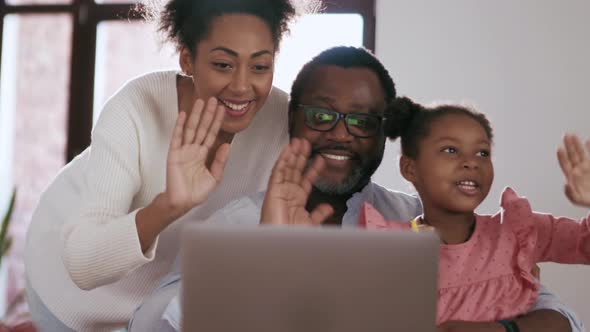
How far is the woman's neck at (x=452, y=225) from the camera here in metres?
1.67

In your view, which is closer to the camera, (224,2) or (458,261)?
(458,261)

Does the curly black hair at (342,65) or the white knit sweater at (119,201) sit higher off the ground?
the curly black hair at (342,65)

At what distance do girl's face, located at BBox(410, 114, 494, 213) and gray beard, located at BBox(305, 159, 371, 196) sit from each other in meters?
0.15

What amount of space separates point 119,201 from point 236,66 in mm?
412

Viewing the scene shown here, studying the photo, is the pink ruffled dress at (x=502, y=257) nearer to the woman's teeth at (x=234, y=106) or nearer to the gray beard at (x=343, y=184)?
the gray beard at (x=343, y=184)

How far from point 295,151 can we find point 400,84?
2.91 m

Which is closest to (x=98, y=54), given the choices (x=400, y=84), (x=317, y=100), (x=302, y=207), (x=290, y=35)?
(x=400, y=84)

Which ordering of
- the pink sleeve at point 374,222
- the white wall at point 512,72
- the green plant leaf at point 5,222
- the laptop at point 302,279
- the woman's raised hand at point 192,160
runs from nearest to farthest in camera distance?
the laptop at point 302,279
the woman's raised hand at point 192,160
the pink sleeve at point 374,222
the green plant leaf at point 5,222
the white wall at point 512,72

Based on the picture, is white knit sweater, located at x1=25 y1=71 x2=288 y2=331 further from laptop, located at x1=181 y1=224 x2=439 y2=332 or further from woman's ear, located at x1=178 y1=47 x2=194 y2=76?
laptop, located at x1=181 y1=224 x2=439 y2=332

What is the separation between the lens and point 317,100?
1.80 metres

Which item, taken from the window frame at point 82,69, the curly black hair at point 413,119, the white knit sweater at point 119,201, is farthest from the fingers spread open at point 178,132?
the window frame at point 82,69

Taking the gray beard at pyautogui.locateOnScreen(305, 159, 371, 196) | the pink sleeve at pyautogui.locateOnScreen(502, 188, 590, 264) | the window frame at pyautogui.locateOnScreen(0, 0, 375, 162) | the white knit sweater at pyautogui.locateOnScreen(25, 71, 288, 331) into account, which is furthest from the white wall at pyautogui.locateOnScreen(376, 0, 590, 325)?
the pink sleeve at pyautogui.locateOnScreen(502, 188, 590, 264)

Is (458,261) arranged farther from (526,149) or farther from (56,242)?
(526,149)

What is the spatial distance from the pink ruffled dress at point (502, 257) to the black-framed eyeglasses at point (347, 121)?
0.20 meters
